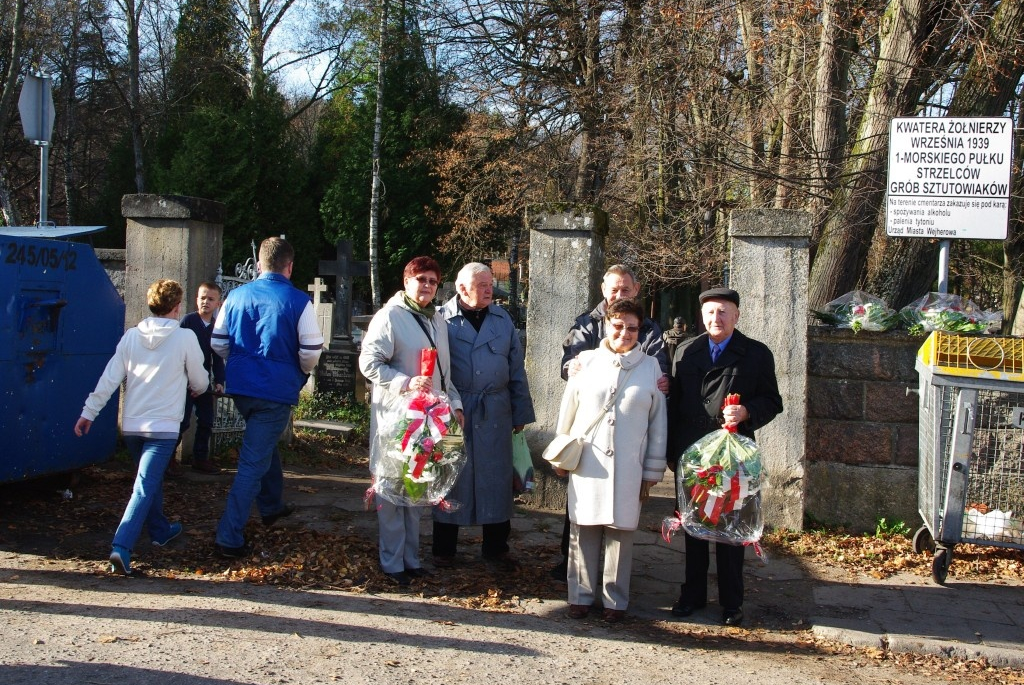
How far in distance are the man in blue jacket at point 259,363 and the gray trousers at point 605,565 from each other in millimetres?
1835

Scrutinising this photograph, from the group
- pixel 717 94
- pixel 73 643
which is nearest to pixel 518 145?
pixel 717 94

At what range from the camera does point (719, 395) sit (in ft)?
15.8

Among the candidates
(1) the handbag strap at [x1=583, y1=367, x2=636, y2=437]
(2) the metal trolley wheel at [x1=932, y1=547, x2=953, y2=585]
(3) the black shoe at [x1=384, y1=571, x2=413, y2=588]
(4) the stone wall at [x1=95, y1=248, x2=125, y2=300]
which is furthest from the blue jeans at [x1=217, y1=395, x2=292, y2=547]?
(2) the metal trolley wheel at [x1=932, y1=547, x2=953, y2=585]

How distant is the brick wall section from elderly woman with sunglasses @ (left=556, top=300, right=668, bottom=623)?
7.93 feet

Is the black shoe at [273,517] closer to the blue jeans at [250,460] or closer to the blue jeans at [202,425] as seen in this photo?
the blue jeans at [250,460]

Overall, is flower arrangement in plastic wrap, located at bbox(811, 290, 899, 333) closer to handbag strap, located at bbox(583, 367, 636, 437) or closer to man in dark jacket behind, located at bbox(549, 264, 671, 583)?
man in dark jacket behind, located at bbox(549, 264, 671, 583)

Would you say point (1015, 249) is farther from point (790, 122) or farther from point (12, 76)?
point (12, 76)

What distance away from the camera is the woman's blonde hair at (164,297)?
5.24 meters

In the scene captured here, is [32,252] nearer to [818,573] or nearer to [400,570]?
[400,570]

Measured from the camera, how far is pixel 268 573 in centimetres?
514

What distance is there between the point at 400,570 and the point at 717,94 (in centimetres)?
956

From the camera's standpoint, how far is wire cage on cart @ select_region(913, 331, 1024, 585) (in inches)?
204

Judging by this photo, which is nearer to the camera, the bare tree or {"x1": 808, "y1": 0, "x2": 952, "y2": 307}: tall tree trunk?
{"x1": 808, "y1": 0, "x2": 952, "y2": 307}: tall tree trunk

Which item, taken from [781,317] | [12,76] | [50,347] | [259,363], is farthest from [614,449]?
[12,76]
